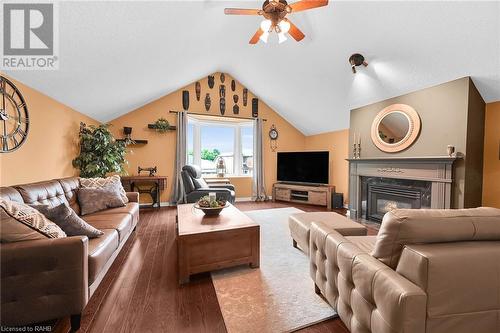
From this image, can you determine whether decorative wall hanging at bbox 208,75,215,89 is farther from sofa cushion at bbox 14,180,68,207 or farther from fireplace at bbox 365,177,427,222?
fireplace at bbox 365,177,427,222

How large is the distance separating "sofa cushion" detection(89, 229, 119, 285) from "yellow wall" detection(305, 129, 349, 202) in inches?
184

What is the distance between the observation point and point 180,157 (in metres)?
5.03

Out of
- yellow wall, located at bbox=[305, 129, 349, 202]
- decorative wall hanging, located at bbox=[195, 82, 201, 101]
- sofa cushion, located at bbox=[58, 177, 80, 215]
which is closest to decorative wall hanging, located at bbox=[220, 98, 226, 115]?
decorative wall hanging, located at bbox=[195, 82, 201, 101]

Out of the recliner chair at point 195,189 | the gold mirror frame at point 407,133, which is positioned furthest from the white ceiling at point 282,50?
the recliner chair at point 195,189

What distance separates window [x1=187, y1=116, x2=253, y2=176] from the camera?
5.54 metres

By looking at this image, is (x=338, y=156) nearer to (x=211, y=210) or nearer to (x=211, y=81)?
(x=211, y=81)

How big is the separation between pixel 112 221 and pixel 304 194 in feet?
13.9

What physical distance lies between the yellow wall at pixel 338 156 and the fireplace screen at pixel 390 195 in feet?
3.04

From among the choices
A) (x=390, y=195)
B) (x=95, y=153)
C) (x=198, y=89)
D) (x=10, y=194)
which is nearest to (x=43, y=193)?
(x=10, y=194)

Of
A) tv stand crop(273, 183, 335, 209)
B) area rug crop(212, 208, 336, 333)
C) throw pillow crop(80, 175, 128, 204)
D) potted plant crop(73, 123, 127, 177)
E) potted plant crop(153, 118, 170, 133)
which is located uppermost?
potted plant crop(153, 118, 170, 133)

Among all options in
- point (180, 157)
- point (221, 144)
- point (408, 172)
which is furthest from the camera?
point (221, 144)

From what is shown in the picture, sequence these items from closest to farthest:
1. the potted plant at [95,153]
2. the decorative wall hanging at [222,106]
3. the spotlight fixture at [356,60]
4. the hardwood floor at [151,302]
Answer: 1. the hardwood floor at [151,302]
2. the spotlight fixture at [356,60]
3. the potted plant at [95,153]
4. the decorative wall hanging at [222,106]

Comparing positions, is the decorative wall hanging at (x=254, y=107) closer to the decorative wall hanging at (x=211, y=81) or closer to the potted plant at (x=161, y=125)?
the decorative wall hanging at (x=211, y=81)

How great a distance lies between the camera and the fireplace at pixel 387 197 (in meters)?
3.31
